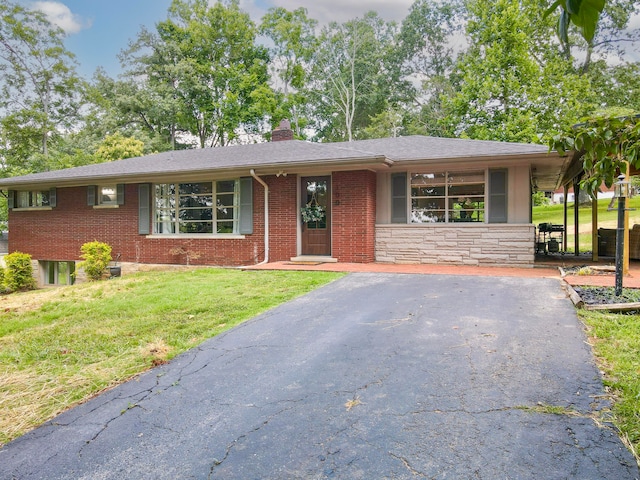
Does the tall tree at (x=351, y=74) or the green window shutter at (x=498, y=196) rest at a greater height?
the tall tree at (x=351, y=74)

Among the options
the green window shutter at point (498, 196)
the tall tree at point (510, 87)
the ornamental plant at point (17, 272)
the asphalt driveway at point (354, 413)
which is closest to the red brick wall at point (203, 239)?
the ornamental plant at point (17, 272)

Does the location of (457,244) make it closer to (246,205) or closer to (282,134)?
(246,205)

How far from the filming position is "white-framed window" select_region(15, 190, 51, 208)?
544 inches

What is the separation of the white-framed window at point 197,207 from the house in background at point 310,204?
30 mm

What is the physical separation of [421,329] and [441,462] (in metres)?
2.34

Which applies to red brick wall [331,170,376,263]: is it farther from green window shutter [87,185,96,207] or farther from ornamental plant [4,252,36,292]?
ornamental plant [4,252,36,292]

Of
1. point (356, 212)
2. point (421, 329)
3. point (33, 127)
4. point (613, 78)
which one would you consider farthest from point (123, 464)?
point (33, 127)

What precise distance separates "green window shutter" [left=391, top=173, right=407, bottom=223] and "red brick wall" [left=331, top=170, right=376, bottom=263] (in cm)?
52

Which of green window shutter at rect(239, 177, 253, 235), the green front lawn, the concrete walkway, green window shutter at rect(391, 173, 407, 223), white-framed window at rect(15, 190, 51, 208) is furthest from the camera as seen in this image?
white-framed window at rect(15, 190, 51, 208)

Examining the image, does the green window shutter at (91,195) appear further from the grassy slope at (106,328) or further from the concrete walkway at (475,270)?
the concrete walkway at (475,270)

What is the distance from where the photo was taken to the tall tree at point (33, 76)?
2661cm

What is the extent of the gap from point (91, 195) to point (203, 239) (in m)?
3.99

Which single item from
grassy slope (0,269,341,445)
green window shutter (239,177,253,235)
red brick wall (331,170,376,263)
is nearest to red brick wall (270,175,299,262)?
green window shutter (239,177,253,235)

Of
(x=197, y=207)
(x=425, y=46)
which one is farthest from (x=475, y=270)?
(x=425, y=46)
